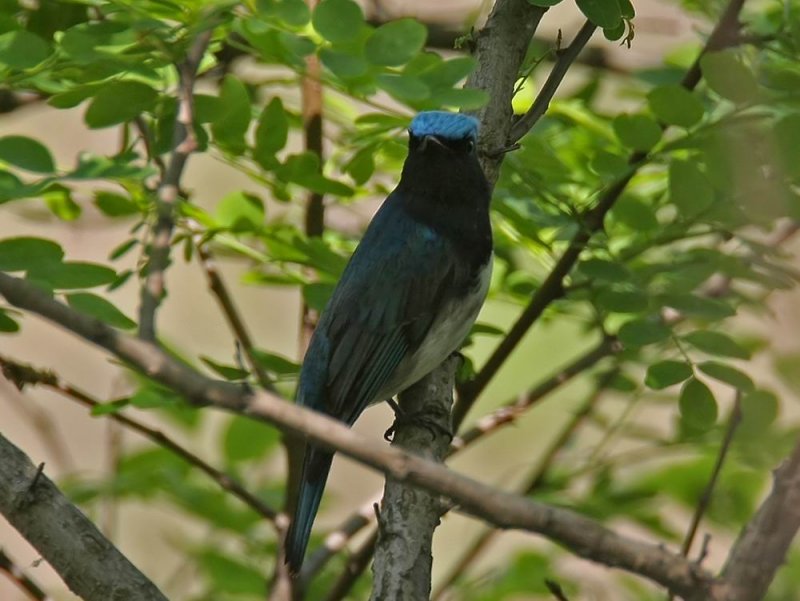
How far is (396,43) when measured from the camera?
3.38 meters

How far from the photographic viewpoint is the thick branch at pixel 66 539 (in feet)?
9.84

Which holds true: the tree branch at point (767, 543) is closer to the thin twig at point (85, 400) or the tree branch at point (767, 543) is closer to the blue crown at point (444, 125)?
the blue crown at point (444, 125)

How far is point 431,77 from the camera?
11.1 feet

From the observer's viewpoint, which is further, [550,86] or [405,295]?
[405,295]

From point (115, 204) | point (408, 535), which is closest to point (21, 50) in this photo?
point (115, 204)

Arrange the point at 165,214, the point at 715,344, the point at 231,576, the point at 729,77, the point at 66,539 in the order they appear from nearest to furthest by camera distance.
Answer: the point at 165,214, the point at 66,539, the point at 729,77, the point at 715,344, the point at 231,576

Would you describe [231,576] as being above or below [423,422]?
below

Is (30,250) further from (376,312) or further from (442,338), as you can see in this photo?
(442,338)

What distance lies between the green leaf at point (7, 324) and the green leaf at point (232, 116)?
0.80 metres

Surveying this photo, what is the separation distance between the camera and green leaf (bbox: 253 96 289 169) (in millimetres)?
3783

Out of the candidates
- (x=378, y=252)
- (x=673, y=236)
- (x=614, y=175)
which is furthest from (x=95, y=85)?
(x=673, y=236)

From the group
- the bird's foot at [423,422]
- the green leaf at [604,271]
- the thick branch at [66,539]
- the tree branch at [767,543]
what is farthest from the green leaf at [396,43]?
the tree branch at [767,543]

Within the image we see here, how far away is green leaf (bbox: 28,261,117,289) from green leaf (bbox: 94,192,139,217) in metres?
0.47

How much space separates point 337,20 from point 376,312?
112cm
